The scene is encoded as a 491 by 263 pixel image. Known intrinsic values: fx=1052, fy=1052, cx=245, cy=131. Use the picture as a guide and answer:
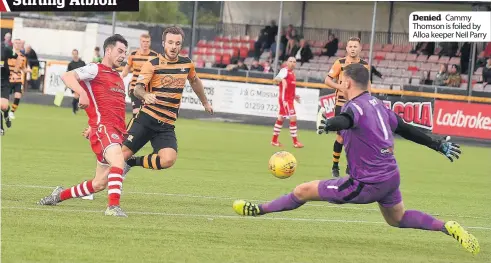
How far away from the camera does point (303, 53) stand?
39500mm

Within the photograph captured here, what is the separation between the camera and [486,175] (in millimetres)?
20203

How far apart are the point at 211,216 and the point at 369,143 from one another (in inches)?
111

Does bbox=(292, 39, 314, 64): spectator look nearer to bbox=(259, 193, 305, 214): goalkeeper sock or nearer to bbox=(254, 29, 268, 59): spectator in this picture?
bbox=(254, 29, 268, 59): spectator

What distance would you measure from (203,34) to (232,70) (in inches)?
498

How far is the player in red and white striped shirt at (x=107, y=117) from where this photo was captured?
10.9 metres

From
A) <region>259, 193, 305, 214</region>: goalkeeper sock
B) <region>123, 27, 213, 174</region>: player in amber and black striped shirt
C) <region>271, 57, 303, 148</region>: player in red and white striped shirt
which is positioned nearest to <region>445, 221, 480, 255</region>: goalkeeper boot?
<region>259, 193, 305, 214</region>: goalkeeper sock

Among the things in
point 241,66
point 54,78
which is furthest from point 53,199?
point 241,66

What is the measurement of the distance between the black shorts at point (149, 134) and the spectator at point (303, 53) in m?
26.8

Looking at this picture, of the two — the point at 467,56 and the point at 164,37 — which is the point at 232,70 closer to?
the point at 467,56

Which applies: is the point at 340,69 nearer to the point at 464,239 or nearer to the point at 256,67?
the point at 464,239

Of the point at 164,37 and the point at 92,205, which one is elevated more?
the point at 164,37

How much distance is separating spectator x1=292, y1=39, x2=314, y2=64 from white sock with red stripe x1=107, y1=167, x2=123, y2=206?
28552 mm

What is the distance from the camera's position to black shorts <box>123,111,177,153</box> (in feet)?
41.1

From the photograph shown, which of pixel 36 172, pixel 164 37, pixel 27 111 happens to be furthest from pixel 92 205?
pixel 27 111
